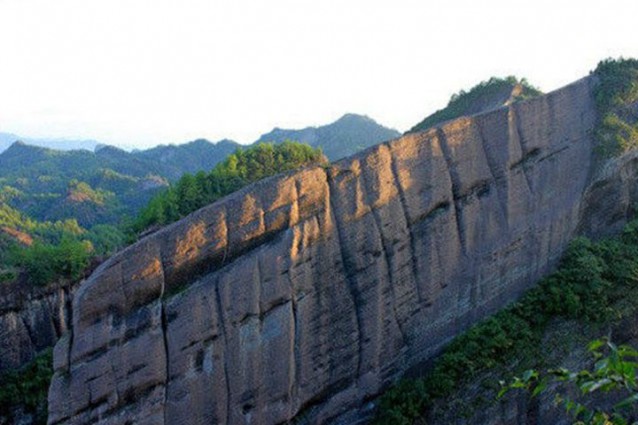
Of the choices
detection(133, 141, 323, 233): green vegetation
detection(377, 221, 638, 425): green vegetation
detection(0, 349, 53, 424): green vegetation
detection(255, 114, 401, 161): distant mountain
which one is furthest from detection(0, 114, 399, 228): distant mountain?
detection(377, 221, 638, 425): green vegetation

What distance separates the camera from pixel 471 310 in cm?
1473

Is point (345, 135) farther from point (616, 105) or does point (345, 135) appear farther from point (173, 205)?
point (616, 105)

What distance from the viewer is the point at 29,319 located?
18578mm

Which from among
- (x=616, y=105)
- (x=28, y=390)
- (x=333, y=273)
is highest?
(x=616, y=105)

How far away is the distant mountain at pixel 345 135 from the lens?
6744cm

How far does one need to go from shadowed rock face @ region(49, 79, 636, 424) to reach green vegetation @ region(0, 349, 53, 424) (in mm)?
7381

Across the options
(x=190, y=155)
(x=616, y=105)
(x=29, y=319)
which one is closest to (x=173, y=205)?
(x=29, y=319)

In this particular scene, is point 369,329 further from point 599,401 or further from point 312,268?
point 599,401

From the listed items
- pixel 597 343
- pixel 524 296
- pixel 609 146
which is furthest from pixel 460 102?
pixel 597 343

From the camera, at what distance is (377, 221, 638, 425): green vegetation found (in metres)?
13.1

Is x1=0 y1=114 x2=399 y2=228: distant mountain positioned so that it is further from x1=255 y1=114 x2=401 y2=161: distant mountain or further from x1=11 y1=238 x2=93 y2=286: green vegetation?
x1=11 y1=238 x2=93 y2=286: green vegetation

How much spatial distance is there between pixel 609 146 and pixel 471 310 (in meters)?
6.10

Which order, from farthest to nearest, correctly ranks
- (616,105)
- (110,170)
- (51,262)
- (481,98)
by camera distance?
1. (110,170)
2. (481,98)
3. (51,262)
4. (616,105)

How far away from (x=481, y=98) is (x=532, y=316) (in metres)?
14.0
